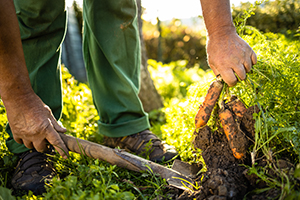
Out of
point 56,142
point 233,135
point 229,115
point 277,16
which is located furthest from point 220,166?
point 277,16

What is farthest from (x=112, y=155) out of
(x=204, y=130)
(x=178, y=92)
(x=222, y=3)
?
(x=178, y=92)

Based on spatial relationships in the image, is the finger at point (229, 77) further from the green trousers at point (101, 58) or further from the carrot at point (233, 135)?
the green trousers at point (101, 58)

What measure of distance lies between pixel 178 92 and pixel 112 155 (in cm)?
259

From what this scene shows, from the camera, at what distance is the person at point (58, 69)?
1.37m

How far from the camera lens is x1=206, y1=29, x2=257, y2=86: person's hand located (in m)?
1.30

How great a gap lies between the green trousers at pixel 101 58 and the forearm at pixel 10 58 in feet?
1.25

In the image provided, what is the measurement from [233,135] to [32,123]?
1.27 metres

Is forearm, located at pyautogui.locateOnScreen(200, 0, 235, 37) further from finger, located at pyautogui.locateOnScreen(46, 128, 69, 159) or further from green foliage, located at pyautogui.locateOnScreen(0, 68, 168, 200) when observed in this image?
finger, located at pyautogui.locateOnScreen(46, 128, 69, 159)

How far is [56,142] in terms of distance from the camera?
1.61 metres

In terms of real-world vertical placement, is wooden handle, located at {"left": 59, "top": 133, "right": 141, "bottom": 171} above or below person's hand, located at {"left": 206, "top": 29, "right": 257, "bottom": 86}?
below

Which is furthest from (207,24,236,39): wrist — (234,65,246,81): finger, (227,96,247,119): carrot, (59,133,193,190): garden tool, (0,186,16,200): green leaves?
(0,186,16,200): green leaves

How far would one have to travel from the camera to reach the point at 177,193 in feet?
4.59

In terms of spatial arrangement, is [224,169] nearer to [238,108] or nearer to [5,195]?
[238,108]

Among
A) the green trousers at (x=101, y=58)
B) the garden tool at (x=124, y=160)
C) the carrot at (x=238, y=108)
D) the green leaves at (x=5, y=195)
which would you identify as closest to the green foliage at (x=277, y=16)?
the green trousers at (x=101, y=58)
